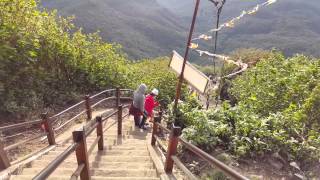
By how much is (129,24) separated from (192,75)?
149 metres

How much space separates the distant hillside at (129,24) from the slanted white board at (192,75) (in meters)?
102

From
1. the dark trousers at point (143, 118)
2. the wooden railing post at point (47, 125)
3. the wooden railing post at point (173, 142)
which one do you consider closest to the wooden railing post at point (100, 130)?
the wooden railing post at point (47, 125)

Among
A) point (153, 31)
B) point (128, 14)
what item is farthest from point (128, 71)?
point (128, 14)

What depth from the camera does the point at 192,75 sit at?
6930mm

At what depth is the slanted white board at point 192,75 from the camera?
6.33m

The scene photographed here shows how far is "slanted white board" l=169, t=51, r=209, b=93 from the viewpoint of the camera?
20.8ft

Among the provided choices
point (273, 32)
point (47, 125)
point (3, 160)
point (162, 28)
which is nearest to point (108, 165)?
point (3, 160)

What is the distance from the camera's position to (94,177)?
17.1 ft

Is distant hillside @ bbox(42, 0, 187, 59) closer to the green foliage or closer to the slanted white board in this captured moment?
the green foliage

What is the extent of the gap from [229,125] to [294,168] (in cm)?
173

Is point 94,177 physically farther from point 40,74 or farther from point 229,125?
point 40,74

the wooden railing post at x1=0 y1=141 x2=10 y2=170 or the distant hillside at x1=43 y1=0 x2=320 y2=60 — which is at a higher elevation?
the distant hillside at x1=43 y1=0 x2=320 y2=60

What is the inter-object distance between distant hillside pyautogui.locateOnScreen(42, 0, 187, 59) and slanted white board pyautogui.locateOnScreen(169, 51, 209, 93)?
102 m

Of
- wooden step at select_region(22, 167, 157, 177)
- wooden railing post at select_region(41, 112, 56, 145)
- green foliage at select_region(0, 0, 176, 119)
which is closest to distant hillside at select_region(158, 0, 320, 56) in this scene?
green foliage at select_region(0, 0, 176, 119)
